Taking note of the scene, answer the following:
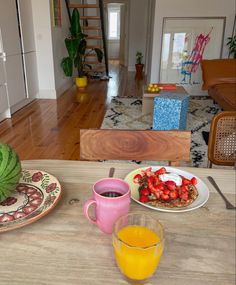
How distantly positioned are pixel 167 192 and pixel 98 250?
9.7 inches

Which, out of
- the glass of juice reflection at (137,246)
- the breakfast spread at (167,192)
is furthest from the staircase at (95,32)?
the glass of juice reflection at (137,246)

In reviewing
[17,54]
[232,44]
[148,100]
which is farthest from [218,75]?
[17,54]

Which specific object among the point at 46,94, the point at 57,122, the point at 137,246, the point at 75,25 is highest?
the point at 75,25

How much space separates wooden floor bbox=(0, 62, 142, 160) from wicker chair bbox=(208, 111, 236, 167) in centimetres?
146

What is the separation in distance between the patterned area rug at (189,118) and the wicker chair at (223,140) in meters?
1.03

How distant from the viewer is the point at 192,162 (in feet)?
7.84

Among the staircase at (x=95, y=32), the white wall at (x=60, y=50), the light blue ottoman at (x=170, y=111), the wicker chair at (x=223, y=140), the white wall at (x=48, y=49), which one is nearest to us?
the wicker chair at (x=223, y=140)

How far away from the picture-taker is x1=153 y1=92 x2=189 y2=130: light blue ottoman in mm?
2975

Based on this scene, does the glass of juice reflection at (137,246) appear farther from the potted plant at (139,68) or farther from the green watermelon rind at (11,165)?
the potted plant at (139,68)

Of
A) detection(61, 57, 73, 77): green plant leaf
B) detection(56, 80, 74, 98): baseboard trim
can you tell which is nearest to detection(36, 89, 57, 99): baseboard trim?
detection(56, 80, 74, 98): baseboard trim

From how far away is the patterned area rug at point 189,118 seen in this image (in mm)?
2674

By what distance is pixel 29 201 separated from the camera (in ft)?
2.25

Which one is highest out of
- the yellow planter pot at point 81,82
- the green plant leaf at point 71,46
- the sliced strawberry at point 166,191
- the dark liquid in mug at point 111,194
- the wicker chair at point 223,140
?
the green plant leaf at point 71,46

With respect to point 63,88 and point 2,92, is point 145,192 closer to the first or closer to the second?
point 2,92
